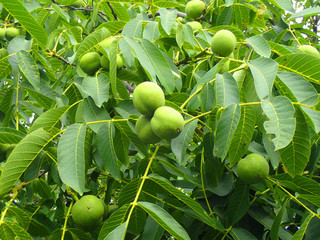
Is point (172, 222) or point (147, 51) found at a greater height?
point (147, 51)

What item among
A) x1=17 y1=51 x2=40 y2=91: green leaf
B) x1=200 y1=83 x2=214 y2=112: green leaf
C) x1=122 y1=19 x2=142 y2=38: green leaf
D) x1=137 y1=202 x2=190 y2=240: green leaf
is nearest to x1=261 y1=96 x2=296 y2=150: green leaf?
x1=200 y1=83 x2=214 y2=112: green leaf

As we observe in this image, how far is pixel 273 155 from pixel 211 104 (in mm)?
323

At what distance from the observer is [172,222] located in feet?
3.86

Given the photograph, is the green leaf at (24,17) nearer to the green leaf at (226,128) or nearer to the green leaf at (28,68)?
the green leaf at (28,68)

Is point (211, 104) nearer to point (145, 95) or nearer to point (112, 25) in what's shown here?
point (145, 95)

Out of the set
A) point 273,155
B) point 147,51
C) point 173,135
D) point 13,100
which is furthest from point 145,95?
point 13,100

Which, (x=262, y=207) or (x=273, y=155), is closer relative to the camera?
(x=273, y=155)

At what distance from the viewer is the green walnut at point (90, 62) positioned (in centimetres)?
168

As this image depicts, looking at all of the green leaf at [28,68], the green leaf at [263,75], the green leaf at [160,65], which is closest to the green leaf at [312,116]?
the green leaf at [263,75]

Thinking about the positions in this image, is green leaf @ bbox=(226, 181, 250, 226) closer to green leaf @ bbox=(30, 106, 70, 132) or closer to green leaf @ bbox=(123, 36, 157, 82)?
green leaf @ bbox=(123, 36, 157, 82)

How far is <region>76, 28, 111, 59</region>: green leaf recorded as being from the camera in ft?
5.40

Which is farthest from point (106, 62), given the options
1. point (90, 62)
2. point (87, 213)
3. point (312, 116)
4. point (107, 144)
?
point (312, 116)

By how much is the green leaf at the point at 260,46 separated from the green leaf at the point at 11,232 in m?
1.07

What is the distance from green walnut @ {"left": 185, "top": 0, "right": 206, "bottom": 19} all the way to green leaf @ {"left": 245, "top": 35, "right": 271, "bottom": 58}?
87 centimetres
